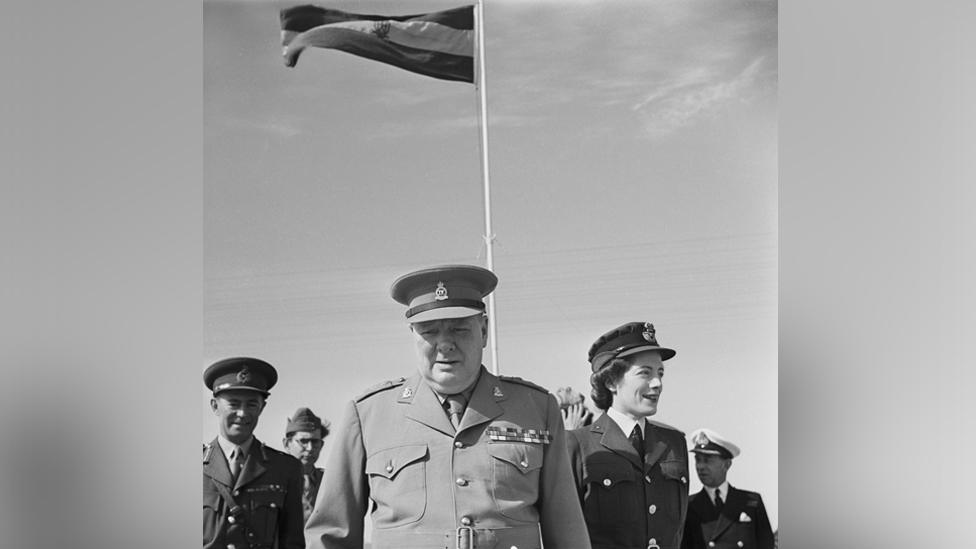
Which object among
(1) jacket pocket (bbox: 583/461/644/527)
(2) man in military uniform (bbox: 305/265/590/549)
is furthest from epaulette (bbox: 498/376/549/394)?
(1) jacket pocket (bbox: 583/461/644/527)

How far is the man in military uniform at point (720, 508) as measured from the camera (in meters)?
2.99

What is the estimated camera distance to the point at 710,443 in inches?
118

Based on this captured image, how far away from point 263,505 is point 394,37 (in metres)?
1.33

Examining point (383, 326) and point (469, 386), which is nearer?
point (469, 386)

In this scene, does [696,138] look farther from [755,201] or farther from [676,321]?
[676,321]

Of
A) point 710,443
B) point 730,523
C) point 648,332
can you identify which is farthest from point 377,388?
point 730,523

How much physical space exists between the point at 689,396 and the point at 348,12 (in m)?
1.42

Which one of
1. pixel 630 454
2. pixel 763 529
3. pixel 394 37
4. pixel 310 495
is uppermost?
pixel 394 37

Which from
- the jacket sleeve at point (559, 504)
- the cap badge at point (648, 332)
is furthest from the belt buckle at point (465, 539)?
the cap badge at point (648, 332)

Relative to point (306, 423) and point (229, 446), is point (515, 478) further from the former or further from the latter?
point (229, 446)

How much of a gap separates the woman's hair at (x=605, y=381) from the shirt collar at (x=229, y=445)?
0.93 metres

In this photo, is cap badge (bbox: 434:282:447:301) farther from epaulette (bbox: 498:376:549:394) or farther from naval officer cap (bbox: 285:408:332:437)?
naval officer cap (bbox: 285:408:332:437)

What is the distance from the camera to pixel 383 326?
3.00m
